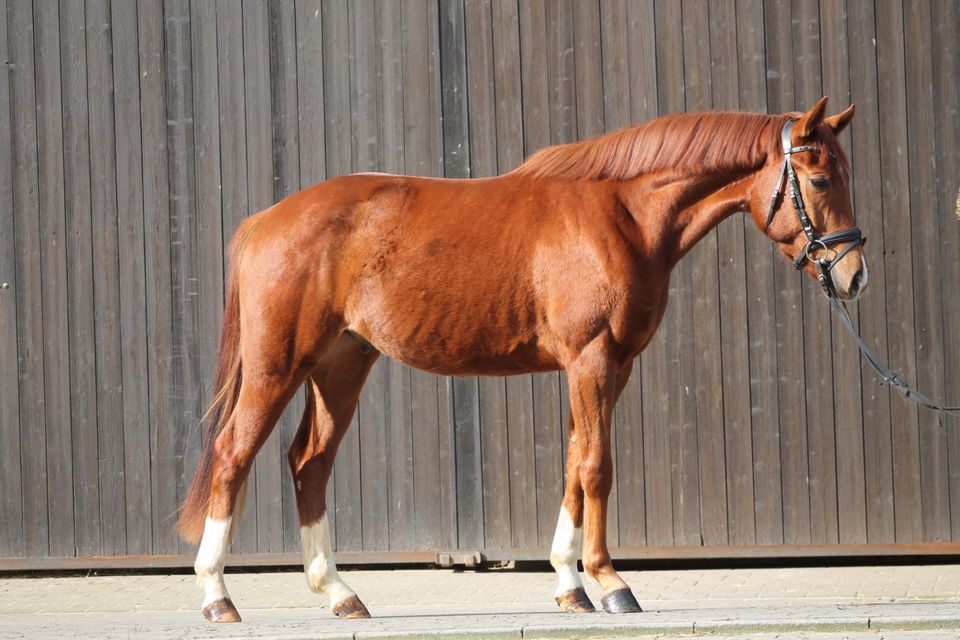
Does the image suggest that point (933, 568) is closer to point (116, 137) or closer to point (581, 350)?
point (581, 350)

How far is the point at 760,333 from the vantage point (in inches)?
291

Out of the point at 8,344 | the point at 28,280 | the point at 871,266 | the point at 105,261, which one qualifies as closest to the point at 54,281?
the point at 28,280

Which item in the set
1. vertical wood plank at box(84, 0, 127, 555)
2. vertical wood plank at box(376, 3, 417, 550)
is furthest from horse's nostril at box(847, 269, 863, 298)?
vertical wood plank at box(84, 0, 127, 555)

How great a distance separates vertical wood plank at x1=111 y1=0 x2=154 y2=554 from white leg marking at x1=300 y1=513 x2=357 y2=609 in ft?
9.60

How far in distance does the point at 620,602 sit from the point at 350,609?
3.80 feet

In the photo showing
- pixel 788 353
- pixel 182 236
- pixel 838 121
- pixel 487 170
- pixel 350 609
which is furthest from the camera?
pixel 182 236

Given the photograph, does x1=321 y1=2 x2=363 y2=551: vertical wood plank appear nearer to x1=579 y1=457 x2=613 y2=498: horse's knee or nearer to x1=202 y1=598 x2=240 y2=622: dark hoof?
x1=202 y1=598 x2=240 y2=622: dark hoof

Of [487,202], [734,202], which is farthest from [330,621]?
[734,202]

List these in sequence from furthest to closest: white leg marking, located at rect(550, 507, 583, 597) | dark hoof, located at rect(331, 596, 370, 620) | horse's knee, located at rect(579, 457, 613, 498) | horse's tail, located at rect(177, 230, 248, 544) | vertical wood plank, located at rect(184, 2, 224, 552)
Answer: vertical wood plank, located at rect(184, 2, 224, 552) < horse's tail, located at rect(177, 230, 248, 544) < dark hoof, located at rect(331, 596, 370, 620) < white leg marking, located at rect(550, 507, 583, 597) < horse's knee, located at rect(579, 457, 613, 498)

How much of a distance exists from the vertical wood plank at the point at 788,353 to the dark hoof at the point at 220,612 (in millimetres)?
3698

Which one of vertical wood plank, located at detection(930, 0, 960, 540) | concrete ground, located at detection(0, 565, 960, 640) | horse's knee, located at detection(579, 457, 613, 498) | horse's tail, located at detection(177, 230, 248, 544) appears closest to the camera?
concrete ground, located at detection(0, 565, 960, 640)

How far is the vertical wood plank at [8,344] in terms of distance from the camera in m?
7.82

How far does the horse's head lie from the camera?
466cm

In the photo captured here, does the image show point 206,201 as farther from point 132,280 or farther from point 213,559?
point 213,559
